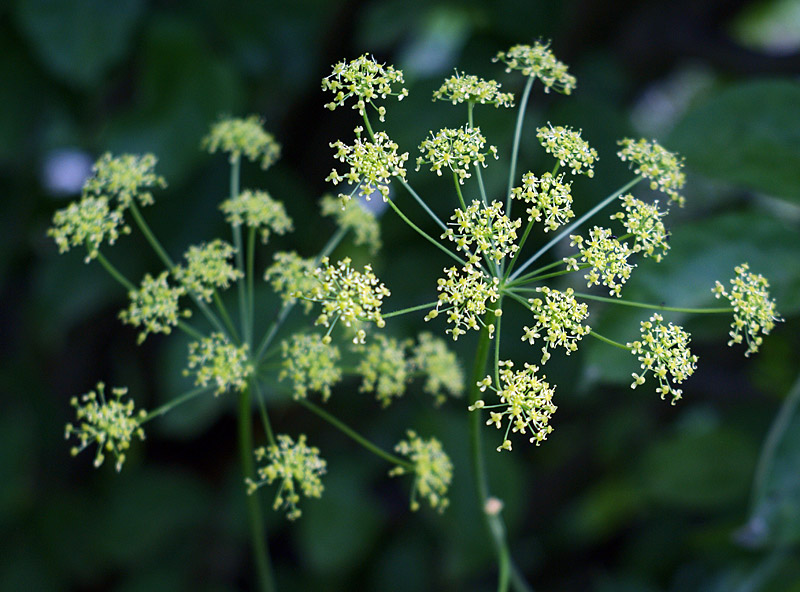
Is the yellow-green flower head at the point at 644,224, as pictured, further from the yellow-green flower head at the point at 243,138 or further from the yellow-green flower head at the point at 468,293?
the yellow-green flower head at the point at 243,138

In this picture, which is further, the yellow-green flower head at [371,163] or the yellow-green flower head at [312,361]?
the yellow-green flower head at [312,361]

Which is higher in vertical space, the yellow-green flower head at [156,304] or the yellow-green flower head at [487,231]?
the yellow-green flower head at [156,304]

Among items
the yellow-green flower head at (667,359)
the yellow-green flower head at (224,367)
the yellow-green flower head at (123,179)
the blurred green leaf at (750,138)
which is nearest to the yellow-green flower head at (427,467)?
the yellow-green flower head at (224,367)

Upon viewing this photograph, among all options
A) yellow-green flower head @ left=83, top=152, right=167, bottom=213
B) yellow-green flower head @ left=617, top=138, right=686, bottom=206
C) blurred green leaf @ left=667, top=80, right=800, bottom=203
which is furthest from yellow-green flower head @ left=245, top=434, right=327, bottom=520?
blurred green leaf @ left=667, top=80, right=800, bottom=203


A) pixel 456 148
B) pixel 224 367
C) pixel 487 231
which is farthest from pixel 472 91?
pixel 224 367

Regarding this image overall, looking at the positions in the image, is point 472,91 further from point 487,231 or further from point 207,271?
point 207,271

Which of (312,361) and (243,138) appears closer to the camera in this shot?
(312,361)
